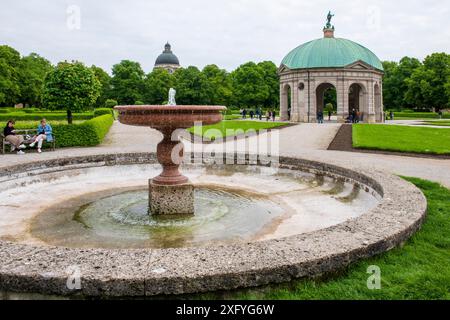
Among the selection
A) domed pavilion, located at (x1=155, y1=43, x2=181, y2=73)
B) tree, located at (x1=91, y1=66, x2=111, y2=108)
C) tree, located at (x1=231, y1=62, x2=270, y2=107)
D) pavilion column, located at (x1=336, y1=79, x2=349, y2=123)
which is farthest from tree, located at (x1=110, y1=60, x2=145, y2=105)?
pavilion column, located at (x1=336, y1=79, x2=349, y2=123)

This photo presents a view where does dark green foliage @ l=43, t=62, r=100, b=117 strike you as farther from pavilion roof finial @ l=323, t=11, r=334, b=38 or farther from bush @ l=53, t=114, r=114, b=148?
pavilion roof finial @ l=323, t=11, r=334, b=38

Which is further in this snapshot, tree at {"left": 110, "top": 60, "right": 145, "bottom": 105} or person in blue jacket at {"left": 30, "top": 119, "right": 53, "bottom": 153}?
tree at {"left": 110, "top": 60, "right": 145, "bottom": 105}

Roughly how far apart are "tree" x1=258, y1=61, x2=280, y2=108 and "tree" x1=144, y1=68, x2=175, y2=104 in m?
17.8

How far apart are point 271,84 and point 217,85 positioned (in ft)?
32.5

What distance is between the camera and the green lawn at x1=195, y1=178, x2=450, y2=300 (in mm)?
3719

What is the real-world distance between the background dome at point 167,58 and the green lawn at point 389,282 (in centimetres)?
12366

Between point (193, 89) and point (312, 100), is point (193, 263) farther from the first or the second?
point (193, 89)

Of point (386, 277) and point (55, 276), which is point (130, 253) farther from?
point (386, 277)

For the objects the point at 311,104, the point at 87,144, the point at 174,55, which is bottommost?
the point at 87,144

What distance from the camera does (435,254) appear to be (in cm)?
472

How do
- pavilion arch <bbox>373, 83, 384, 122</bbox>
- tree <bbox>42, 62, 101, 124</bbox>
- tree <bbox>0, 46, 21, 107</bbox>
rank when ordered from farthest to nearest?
tree <bbox>0, 46, 21, 107</bbox> < pavilion arch <bbox>373, 83, 384, 122</bbox> < tree <bbox>42, 62, 101, 124</bbox>

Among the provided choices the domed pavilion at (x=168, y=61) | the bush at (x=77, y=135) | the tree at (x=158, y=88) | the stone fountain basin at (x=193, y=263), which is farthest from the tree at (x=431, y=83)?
the domed pavilion at (x=168, y=61)

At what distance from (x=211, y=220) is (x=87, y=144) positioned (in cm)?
1353
